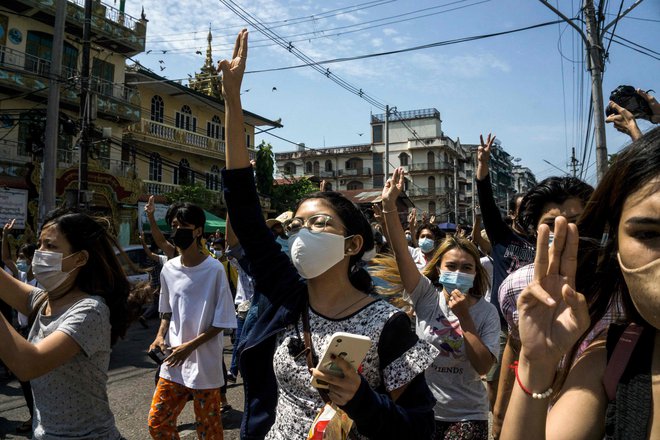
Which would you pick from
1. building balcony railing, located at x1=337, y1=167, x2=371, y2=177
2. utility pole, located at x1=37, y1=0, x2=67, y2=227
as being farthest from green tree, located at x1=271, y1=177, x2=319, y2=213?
building balcony railing, located at x1=337, y1=167, x2=371, y2=177

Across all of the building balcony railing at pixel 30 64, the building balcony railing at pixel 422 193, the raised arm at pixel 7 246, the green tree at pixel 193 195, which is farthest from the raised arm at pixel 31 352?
the building balcony railing at pixel 422 193

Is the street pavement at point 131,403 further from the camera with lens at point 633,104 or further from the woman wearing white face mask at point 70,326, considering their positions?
the camera with lens at point 633,104

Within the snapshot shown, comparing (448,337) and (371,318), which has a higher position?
(371,318)

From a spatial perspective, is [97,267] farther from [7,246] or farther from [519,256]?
[7,246]

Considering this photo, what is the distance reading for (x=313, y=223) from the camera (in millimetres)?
2248

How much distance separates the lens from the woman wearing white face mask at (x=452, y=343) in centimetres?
277

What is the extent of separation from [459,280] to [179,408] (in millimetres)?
2217

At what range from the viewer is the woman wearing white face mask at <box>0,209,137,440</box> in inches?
90.7

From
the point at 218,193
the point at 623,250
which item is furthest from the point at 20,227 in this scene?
the point at 623,250

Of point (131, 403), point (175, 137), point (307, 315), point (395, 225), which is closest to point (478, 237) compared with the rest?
point (395, 225)

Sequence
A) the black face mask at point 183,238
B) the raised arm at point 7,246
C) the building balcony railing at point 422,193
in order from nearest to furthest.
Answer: the black face mask at point 183,238 → the raised arm at point 7,246 → the building balcony railing at point 422,193

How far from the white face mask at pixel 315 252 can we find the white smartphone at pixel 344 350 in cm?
63

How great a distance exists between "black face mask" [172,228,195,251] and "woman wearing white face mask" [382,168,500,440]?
6.39 feet

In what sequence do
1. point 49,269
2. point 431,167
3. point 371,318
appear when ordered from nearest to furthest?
point 371,318, point 49,269, point 431,167
